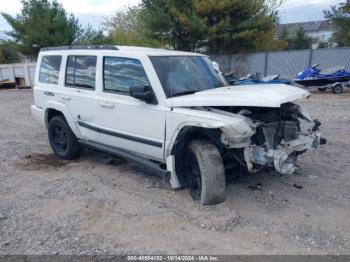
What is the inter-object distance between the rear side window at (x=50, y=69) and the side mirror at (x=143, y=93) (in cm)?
237

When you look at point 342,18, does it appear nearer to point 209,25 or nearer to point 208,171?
point 209,25

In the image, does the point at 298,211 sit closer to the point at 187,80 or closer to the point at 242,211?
the point at 242,211

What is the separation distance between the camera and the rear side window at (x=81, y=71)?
5.58m

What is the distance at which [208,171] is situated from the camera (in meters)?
4.14

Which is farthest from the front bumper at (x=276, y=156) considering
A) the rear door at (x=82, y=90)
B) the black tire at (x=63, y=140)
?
the black tire at (x=63, y=140)

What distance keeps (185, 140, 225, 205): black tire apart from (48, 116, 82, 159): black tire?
8.74 feet

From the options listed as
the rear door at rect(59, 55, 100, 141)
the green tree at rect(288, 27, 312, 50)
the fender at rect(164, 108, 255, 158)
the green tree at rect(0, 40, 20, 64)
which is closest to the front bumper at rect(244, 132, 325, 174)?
the fender at rect(164, 108, 255, 158)

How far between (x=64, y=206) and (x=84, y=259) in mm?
1298

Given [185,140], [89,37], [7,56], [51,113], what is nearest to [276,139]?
[185,140]

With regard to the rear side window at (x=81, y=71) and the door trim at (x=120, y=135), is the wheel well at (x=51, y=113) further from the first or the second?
the door trim at (x=120, y=135)

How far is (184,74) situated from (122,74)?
2.91ft

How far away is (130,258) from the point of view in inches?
133

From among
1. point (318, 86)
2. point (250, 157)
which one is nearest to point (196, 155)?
point (250, 157)

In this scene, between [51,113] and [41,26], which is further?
[41,26]
